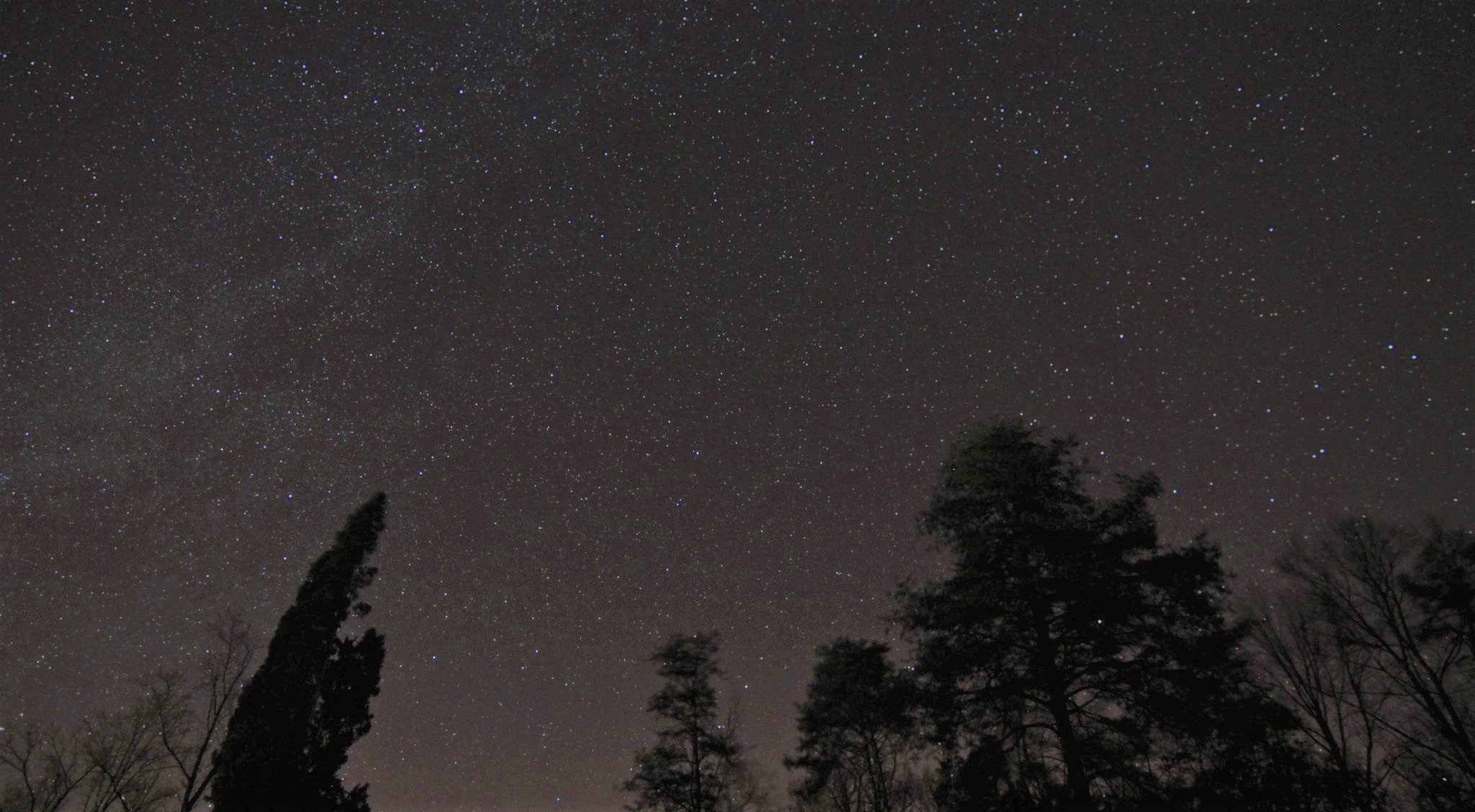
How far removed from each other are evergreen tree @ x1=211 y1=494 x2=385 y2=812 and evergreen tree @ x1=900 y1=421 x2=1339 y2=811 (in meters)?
20.0

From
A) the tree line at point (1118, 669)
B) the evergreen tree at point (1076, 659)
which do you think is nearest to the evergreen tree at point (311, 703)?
the tree line at point (1118, 669)

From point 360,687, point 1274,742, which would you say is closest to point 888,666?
point 1274,742

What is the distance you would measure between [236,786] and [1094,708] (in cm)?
2335

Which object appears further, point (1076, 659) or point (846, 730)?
point (846, 730)

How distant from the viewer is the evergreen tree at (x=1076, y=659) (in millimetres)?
10328

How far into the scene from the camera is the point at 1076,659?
1124 cm

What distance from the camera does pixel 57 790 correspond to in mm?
24312

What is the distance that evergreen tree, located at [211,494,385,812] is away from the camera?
20281 millimetres

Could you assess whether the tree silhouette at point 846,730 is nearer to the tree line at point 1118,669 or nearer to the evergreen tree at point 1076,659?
the tree line at point 1118,669

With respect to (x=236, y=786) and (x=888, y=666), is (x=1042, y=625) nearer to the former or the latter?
(x=888, y=666)

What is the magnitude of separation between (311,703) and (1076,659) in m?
23.4

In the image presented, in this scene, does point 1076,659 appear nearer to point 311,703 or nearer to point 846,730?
point 846,730

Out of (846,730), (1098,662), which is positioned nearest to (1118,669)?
(1098,662)

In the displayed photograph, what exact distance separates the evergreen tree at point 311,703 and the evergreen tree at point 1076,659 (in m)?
20.0
